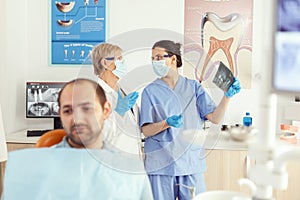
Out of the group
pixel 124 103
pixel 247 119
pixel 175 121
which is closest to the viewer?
pixel 124 103

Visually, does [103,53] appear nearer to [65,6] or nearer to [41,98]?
[41,98]

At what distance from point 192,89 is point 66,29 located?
158cm

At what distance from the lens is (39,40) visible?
11.2 feet

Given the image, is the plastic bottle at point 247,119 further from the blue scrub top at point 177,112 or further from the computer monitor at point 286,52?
the computer monitor at point 286,52

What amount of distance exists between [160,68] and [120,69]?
25 cm

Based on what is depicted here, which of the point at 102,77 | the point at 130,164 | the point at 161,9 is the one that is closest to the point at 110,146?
the point at 130,164

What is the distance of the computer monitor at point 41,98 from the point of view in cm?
317

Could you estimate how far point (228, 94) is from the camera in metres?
2.10

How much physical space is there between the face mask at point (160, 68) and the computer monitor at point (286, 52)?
1.07 meters

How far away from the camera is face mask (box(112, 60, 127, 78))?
181 cm

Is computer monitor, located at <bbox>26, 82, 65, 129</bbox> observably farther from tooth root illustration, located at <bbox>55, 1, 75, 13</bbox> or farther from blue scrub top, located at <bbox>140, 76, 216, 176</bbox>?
blue scrub top, located at <bbox>140, 76, 216, 176</bbox>

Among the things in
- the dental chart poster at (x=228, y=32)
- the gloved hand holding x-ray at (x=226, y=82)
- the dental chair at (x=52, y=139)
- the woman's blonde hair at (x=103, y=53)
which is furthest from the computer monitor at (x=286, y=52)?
the dental chart poster at (x=228, y=32)

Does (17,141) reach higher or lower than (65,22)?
lower

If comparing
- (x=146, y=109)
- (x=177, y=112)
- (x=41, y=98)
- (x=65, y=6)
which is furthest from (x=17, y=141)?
(x=177, y=112)
